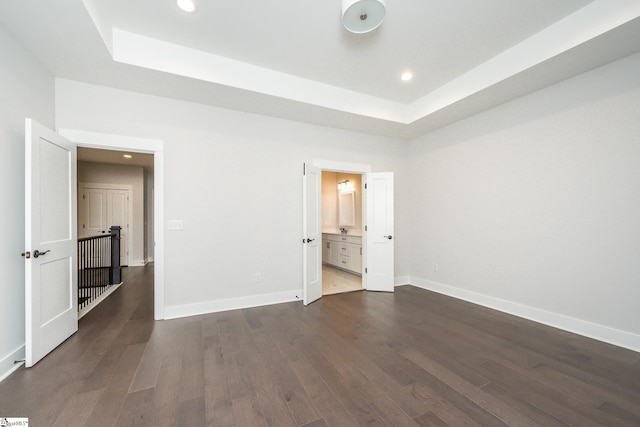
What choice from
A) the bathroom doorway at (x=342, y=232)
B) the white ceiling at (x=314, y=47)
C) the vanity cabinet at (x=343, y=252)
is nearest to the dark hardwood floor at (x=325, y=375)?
the bathroom doorway at (x=342, y=232)

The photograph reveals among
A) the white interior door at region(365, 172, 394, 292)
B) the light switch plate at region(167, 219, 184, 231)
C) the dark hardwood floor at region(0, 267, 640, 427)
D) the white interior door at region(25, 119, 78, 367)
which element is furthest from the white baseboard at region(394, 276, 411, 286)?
the white interior door at region(25, 119, 78, 367)

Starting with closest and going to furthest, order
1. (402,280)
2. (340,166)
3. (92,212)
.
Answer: (340,166) → (402,280) → (92,212)

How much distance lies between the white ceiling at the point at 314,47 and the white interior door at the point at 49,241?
888mm

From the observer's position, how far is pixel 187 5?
7.43 feet

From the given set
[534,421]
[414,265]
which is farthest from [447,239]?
[534,421]

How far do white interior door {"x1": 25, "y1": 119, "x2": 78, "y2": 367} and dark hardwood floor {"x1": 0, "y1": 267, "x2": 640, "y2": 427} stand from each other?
0.25 meters

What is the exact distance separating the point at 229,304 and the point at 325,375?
1983 mm

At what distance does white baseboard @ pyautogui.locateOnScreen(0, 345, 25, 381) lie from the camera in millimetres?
2031

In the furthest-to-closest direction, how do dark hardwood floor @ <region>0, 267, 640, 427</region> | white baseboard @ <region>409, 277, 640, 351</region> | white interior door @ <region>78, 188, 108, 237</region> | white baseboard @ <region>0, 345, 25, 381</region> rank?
white interior door @ <region>78, 188, 108, 237</region> → white baseboard @ <region>409, 277, 640, 351</region> → white baseboard @ <region>0, 345, 25, 381</region> → dark hardwood floor @ <region>0, 267, 640, 427</region>

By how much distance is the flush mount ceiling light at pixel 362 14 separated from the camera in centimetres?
205

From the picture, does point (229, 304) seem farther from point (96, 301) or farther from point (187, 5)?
point (187, 5)

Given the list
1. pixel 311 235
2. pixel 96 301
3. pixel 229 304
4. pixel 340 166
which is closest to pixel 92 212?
pixel 96 301

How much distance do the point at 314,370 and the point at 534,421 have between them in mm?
1461

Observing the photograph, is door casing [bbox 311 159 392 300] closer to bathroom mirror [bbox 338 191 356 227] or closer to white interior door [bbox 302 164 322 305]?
white interior door [bbox 302 164 322 305]
